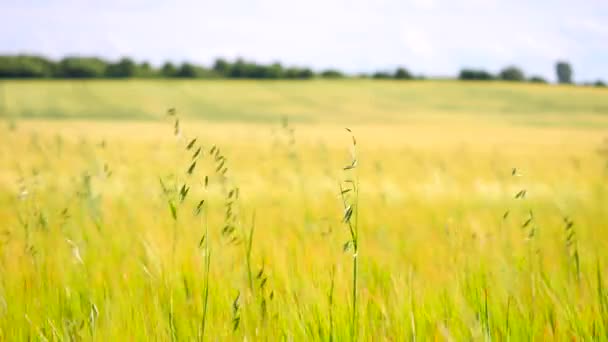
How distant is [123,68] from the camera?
43250 mm

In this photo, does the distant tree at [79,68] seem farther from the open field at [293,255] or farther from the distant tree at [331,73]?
the open field at [293,255]

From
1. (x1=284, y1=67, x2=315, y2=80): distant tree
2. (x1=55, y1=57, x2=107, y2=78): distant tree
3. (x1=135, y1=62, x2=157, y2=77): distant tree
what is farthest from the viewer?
(x1=284, y1=67, x2=315, y2=80): distant tree

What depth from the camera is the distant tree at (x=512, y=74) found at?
44250mm

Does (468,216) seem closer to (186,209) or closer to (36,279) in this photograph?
(186,209)

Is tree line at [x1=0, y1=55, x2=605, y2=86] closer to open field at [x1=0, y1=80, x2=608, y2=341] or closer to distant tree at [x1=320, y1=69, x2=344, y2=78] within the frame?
distant tree at [x1=320, y1=69, x2=344, y2=78]

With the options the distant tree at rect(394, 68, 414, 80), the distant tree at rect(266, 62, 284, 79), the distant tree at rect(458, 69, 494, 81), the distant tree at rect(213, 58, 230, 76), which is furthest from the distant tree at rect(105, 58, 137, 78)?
the distant tree at rect(458, 69, 494, 81)

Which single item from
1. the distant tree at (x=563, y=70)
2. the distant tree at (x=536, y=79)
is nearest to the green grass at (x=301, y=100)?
the distant tree at (x=563, y=70)

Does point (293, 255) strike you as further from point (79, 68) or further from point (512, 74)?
point (512, 74)

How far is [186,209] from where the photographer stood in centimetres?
365

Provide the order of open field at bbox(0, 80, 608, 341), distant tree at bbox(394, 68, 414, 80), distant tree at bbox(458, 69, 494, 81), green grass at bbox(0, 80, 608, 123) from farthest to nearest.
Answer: distant tree at bbox(394, 68, 414, 80), distant tree at bbox(458, 69, 494, 81), green grass at bbox(0, 80, 608, 123), open field at bbox(0, 80, 608, 341)

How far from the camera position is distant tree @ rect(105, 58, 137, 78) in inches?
1690

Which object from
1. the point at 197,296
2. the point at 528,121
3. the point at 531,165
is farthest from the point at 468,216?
the point at 528,121

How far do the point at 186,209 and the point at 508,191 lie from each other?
207 cm

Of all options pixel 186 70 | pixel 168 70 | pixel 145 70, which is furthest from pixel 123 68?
pixel 186 70
